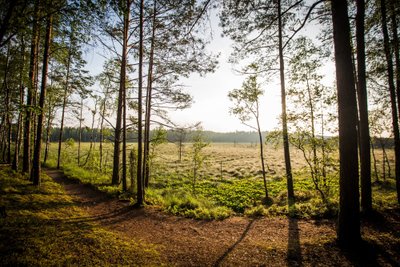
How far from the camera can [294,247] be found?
15.3 ft

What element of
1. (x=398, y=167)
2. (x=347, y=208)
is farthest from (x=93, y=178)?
(x=398, y=167)

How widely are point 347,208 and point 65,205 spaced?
362 inches

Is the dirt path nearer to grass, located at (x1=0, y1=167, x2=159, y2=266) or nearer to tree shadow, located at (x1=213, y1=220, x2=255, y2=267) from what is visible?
tree shadow, located at (x1=213, y1=220, x2=255, y2=267)

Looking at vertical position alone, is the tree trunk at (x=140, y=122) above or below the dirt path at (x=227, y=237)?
above

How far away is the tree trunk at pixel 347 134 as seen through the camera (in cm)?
427

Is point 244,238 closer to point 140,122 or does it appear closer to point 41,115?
point 140,122

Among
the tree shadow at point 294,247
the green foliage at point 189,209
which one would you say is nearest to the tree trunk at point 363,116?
the tree shadow at point 294,247

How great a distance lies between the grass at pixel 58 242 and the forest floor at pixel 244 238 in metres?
0.19

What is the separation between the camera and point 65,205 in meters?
7.42

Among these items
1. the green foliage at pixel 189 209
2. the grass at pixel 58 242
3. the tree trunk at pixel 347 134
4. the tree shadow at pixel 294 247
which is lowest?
the green foliage at pixel 189 209

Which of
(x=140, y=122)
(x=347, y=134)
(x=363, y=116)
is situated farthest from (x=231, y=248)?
(x=363, y=116)

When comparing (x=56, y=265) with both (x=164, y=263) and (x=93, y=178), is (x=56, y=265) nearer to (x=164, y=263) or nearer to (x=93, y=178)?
(x=164, y=263)

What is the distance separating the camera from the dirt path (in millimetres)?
4117

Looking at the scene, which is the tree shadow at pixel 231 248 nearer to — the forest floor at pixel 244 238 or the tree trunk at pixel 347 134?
the forest floor at pixel 244 238
